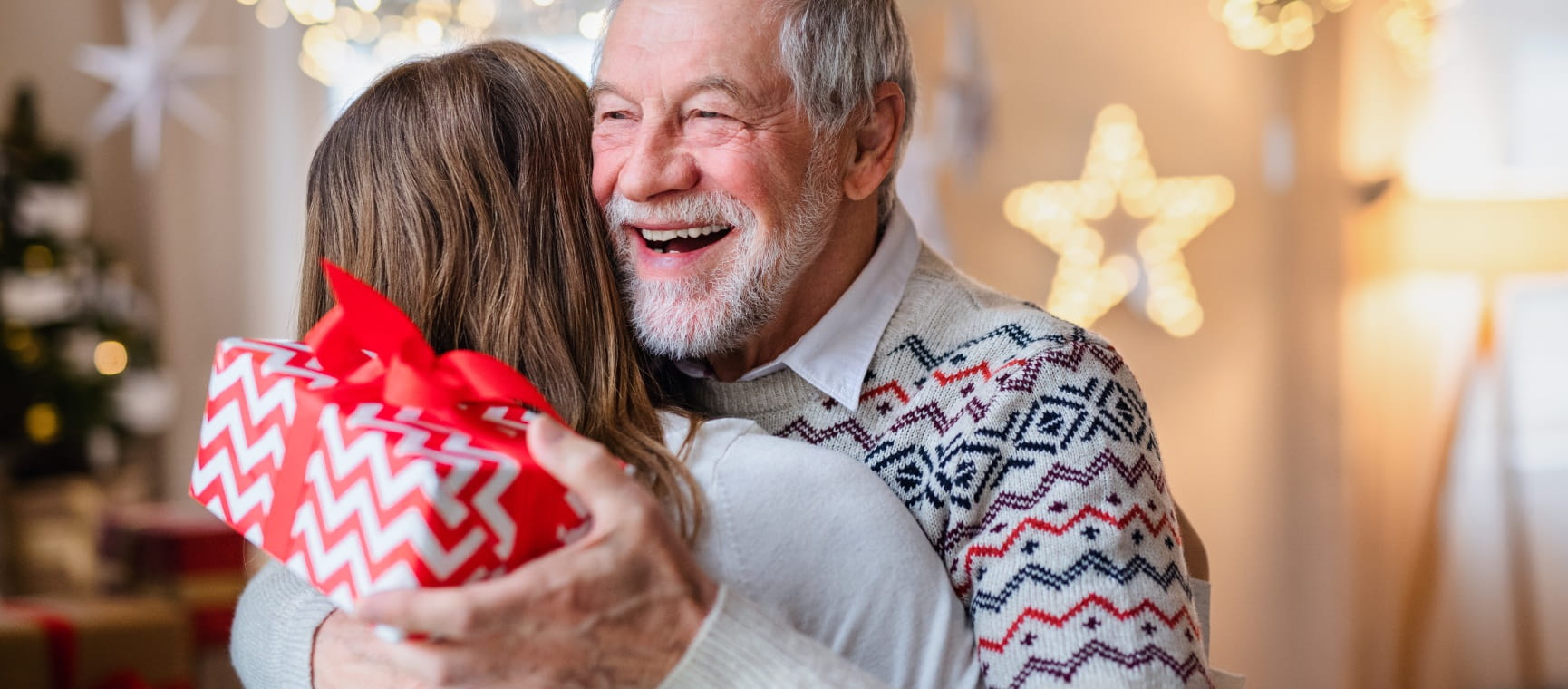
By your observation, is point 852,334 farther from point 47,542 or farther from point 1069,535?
point 47,542

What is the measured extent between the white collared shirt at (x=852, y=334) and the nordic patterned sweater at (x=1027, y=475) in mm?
17

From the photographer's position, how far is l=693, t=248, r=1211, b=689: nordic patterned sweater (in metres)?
1.13

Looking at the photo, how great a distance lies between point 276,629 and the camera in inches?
47.4

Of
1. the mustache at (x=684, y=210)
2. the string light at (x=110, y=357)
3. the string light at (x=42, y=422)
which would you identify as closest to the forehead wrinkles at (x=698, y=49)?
the mustache at (x=684, y=210)

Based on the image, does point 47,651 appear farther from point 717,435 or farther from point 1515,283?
point 1515,283

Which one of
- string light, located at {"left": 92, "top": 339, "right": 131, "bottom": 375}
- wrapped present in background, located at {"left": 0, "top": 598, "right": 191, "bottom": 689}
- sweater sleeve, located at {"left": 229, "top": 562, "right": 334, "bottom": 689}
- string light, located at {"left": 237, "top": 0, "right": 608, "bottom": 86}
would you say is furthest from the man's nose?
string light, located at {"left": 92, "top": 339, "right": 131, "bottom": 375}

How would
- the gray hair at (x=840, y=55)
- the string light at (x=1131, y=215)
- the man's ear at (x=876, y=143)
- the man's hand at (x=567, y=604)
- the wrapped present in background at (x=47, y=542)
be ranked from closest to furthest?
1. the man's hand at (x=567, y=604)
2. the gray hair at (x=840, y=55)
3. the man's ear at (x=876, y=143)
4. the string light at (x=1131, y=215)
5. the wrapped present in background at (x=47, y=542)

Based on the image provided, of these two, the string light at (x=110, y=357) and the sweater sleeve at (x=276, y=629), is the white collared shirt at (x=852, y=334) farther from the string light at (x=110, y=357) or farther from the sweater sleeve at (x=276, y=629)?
the string light at (x=110, y=357)

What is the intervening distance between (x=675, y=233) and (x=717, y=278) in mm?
68

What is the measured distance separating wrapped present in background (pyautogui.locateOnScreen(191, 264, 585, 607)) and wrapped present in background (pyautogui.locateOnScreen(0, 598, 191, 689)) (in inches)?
110

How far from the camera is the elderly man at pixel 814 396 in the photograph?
0.85 m

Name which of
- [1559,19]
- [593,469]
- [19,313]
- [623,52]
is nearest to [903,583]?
[593,469]

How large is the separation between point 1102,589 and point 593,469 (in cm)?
53

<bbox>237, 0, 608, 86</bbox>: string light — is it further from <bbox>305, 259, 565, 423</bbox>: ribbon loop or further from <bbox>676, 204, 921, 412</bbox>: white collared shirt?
<bbox>305, 259, 565, 423</bbox>: ribbon loop
